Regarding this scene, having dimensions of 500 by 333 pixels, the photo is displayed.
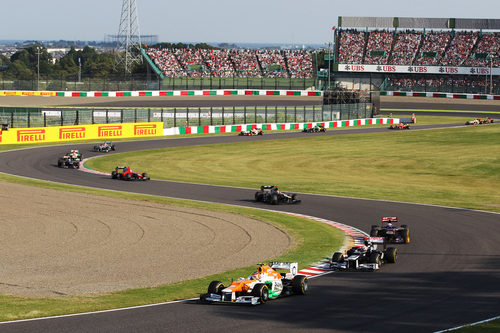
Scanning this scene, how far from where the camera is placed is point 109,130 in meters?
A: 66.7

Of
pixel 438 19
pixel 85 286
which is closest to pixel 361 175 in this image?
pixel 85 286

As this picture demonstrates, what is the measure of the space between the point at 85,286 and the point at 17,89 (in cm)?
8821

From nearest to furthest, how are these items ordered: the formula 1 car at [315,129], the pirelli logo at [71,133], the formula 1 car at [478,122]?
1. the pirelli logo at [71,133]
2. the formula 1 car at [315,129]
3. the formula 1 car at [478,122]

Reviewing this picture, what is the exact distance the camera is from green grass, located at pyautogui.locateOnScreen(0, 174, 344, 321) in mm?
16609

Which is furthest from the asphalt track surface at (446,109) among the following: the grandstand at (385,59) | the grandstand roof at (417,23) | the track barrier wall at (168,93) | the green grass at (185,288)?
the green grass at (185,288)

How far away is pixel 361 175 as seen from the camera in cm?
4809

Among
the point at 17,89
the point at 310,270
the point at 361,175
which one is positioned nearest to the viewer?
the point at 310,270

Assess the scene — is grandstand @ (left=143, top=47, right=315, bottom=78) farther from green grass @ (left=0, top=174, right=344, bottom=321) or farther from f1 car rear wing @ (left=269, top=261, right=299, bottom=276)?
f1 car rear wing @ (left=269, top=261, right=299, bottom=276)

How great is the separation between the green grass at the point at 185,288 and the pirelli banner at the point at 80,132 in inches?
1305

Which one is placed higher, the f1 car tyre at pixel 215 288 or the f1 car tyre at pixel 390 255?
the f1 car tyre at pixel 215 288

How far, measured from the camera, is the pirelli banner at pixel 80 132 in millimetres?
59531

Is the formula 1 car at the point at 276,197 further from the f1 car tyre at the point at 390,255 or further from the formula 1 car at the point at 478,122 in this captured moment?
the formula 1 car at the point at 478,122

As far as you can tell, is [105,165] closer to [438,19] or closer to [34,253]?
[34,253]

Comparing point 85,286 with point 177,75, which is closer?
point 85,286
